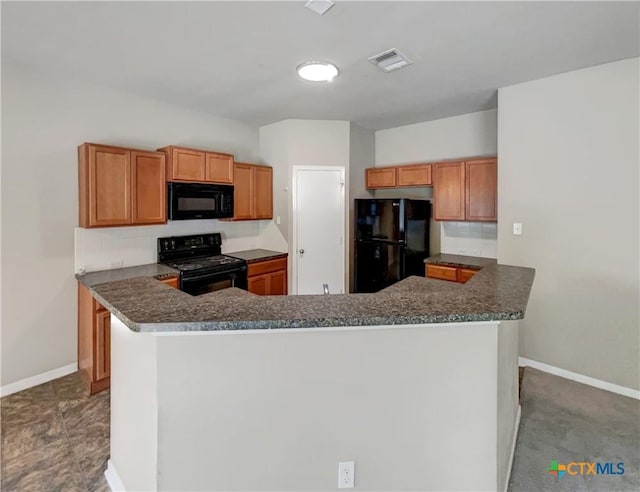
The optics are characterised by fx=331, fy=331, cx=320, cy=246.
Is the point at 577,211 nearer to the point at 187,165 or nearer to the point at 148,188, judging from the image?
the point at 187,165

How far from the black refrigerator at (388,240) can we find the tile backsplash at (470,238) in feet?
0.84

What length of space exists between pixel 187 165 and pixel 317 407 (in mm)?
3009

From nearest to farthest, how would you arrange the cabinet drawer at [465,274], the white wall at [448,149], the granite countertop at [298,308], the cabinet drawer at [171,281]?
1. the granite countertop at [298,308]
2. the cabinet drawer at [171,281]
3. the cabinet drawer at [465,274]
4. the white wall at [448,149]

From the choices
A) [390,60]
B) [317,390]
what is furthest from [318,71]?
[317,390]

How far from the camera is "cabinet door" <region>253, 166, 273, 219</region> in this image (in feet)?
14.4

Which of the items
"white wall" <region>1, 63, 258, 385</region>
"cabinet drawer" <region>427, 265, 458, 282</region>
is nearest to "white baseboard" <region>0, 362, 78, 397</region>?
"white wall" <region>1, 63, 258, 385</region>

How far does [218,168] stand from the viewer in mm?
3824

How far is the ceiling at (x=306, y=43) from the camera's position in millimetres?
2004

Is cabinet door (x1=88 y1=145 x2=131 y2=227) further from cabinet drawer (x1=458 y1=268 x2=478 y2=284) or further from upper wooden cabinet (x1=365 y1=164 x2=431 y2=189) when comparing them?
cabinet drawer (x1=458 y1=268 x2=478 y2=284)

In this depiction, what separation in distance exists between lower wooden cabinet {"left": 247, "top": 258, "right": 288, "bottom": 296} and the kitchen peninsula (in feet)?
8.02

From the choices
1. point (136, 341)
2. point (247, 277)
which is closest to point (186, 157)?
point (247, 277)

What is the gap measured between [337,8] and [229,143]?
274 centimetres

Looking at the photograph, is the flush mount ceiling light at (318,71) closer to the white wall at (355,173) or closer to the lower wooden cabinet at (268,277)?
the white wall at (355,173)

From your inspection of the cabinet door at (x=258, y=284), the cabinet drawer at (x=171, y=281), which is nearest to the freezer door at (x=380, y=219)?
the cabinet door at (x=258, y=284)
